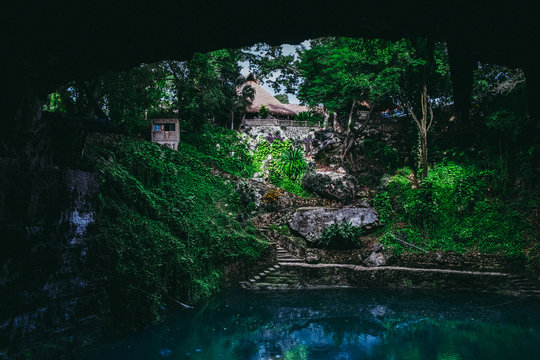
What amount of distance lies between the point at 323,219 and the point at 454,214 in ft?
18.1

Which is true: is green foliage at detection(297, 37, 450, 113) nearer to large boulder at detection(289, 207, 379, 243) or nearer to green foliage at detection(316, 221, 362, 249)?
large boulder at detection(289, 207, 379, 243)

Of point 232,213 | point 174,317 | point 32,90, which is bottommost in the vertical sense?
point 174,317

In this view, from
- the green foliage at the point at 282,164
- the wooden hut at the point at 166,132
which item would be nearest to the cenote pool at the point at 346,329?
the green foliage at the point at 282,164

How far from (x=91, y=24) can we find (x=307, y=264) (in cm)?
1069

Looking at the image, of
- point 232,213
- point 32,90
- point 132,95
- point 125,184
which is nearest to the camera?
point 32,90

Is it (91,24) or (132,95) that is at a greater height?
(132,95)

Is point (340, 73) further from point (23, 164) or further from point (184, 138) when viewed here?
point (23, 164)

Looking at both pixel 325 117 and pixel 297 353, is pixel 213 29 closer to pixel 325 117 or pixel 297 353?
pixel 297 353

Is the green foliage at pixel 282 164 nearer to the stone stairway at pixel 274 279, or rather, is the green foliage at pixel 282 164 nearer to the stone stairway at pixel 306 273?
the stone stairway at pixel 306 273

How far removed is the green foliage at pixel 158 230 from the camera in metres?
6.43

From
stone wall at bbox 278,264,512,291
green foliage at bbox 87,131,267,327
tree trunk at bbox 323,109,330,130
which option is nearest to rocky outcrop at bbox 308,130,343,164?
tree trunk at bbox 323,109,330,130

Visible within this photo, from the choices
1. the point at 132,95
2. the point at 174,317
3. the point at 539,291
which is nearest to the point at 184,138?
the point at 132,95

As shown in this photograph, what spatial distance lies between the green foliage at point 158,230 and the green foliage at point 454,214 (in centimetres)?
671

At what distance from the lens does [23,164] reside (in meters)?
4.20
